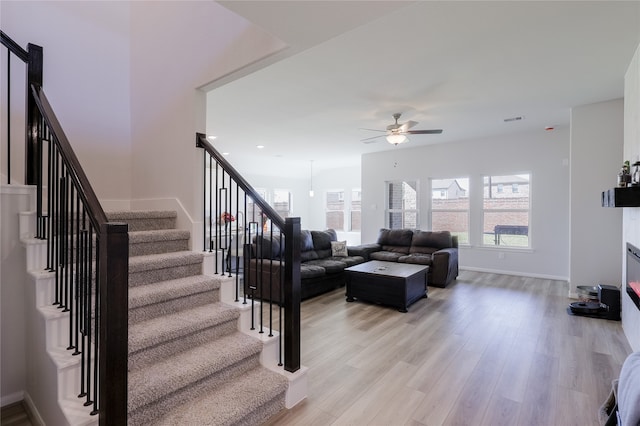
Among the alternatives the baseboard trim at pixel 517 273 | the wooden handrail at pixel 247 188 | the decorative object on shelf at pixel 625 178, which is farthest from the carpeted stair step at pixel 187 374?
the baseboard trim at pixel 517 273

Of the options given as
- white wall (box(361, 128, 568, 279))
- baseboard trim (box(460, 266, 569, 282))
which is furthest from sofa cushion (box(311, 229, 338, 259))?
baseboard trim (box(460, 266, 569, 282))

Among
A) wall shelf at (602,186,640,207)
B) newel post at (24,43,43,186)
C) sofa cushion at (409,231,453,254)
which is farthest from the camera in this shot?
sofa cushion at (409,231,453,254)

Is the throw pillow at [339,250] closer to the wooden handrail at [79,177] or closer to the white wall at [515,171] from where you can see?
the white wall at [515,171]

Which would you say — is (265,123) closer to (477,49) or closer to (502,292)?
(477,49)

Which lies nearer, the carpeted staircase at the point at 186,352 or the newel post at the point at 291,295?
the carpeted staircase at the point at 186,352

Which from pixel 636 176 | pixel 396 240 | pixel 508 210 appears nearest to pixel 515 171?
pixel 508 210

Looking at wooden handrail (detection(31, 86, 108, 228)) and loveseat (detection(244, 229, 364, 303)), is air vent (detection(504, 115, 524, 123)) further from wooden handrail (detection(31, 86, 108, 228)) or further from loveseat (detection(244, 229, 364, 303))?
wooden handrail (detection(31, 86, 108, 228))

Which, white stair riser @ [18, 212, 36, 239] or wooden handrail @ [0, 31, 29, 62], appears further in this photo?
wooden handrail @ [0, 31, 29, 62]

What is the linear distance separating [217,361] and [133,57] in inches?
126

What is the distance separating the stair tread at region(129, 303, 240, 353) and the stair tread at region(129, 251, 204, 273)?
389 mm

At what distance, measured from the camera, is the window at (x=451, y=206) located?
6961 mm

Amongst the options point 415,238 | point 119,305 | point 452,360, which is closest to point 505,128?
point 415,238

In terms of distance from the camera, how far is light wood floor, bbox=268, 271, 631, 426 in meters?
2.08

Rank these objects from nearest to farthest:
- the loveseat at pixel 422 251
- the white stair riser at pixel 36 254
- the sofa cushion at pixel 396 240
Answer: the white stair riser at pixel 36 254 < the loveseat at pixel 422 251 < the sofa cushion at pixel 396 240
